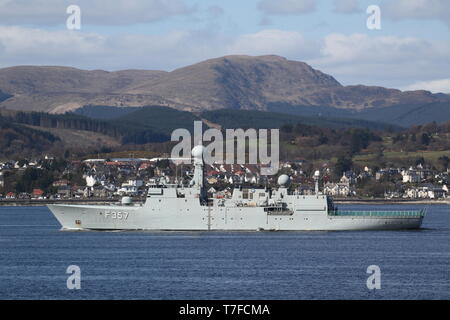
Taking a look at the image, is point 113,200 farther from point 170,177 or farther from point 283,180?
point 283,180

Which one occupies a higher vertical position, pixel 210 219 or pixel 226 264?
pixel 210 219

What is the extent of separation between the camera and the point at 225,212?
2635 inches

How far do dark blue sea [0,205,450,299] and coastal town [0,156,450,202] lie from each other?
80988 mm

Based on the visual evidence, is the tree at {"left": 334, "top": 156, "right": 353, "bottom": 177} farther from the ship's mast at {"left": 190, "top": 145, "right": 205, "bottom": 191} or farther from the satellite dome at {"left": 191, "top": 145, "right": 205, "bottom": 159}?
the ship's mast at {"left": 190, "top": 145, "right": 205, "bottom": 191}

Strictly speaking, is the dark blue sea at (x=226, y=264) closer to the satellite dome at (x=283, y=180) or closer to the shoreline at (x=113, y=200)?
the satellite dome at (x=283, y=180)

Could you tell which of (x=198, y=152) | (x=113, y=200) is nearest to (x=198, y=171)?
(x=198, y=152)

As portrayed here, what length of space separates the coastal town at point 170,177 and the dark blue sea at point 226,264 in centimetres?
8099

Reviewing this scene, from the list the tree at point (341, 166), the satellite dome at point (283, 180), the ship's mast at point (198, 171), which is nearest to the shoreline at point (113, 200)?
the tree at point (341, 166)

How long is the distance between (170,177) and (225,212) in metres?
86.7

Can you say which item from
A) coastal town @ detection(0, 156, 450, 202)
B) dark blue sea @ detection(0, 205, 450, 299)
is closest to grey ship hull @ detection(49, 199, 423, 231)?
dark blue sea @ detection(0, 205, 450, 299)

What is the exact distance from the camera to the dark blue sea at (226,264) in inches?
1606

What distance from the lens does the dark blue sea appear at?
4078 cm

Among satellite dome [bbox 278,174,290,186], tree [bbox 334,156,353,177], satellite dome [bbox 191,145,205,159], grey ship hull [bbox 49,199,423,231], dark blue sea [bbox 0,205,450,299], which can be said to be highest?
tree [bbox 334,156,353,177]

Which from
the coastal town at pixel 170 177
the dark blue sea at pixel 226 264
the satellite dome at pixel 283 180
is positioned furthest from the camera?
the coastal town at pixel 170 177
